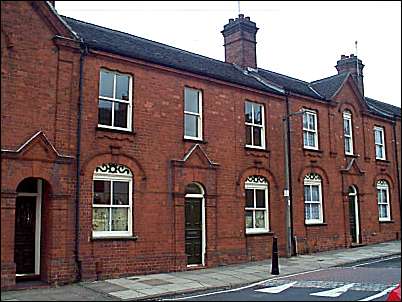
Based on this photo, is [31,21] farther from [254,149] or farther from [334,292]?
[334,292]

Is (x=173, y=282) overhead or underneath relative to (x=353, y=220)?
underneath

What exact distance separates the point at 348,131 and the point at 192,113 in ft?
35.5

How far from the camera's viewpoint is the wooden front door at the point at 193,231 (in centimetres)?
1684

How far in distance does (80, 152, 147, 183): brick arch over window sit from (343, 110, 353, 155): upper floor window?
12962 millimetres

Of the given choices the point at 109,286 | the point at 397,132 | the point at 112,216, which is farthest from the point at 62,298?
the point at 397,132

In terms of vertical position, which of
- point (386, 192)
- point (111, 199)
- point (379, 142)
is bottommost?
point (111, 199)

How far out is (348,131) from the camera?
25125mm

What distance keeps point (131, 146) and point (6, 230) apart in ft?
15.2

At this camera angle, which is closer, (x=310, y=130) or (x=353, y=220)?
(x=310, y=130)

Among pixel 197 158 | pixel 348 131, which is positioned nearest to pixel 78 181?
pixel 197 158

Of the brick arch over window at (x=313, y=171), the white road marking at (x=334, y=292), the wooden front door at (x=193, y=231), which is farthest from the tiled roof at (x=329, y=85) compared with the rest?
the white road marking at (x=334, y=292)

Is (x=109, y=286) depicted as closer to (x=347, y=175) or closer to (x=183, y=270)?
Answer: (x=183, y=270)

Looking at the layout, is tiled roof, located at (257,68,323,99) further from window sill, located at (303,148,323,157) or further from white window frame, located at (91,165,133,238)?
white window frame, located at (91,165,133,238)

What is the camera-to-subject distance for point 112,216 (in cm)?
1499
